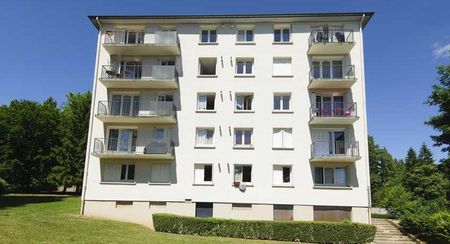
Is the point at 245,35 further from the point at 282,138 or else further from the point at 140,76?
the point at 140,76

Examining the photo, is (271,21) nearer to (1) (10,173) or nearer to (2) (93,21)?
(2) (93,21)

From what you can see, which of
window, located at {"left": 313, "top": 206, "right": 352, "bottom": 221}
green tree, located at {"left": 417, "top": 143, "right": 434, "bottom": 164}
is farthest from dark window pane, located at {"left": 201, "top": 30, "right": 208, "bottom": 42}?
green tree, located at {"left": 417, "top": 143, "right": 434, "bottom": 164}

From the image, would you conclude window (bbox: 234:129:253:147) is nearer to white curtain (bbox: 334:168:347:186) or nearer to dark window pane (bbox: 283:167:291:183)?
dark window pane (bbox: 283:167:291:183)

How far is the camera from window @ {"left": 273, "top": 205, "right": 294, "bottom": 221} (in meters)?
26.5

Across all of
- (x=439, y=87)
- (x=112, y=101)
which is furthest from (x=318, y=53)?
(x=112, y=101)

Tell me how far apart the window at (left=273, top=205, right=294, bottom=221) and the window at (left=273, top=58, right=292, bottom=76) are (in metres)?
10.6

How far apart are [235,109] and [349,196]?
1085 cm

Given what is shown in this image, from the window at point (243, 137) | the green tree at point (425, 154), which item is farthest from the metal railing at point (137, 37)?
the green tree at point (425, 154)

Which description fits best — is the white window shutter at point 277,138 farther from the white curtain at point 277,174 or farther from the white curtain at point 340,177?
the white curtain at point 340,177

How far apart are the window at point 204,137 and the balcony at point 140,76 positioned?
166 inches

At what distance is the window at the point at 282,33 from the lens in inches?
1185

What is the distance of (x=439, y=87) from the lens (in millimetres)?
34594

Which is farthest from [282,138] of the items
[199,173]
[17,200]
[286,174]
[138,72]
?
[17,200]

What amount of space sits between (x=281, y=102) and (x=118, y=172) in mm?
14149
